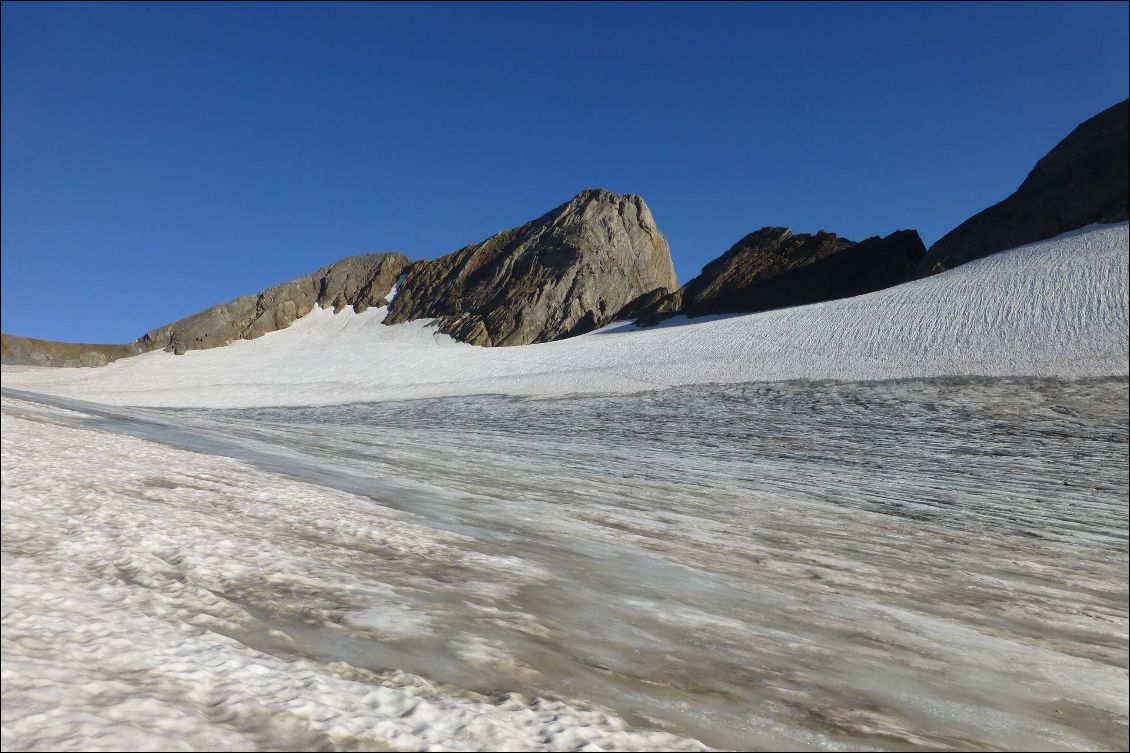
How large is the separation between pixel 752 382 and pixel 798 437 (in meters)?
9.14

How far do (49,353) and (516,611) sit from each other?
83803 mm

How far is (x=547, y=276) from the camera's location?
74.3m

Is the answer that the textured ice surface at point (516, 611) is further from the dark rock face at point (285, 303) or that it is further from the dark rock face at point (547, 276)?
the dark rock face at point (285, 303)

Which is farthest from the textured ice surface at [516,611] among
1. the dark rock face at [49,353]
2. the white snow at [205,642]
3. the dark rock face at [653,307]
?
the dark rock face at [49,353]

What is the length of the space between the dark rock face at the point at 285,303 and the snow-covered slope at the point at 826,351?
53.5 feet

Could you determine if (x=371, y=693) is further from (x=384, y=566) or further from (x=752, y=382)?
(x=752, y=382)

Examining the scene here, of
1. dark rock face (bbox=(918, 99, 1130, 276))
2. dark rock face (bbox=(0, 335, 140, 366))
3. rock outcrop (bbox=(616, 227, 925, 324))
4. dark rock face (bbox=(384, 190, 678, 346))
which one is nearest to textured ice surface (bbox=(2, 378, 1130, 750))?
dark rock face (bbox=(918, 99, 1130, 276))

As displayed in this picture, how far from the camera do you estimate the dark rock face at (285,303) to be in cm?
7694

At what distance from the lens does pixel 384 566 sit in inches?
198

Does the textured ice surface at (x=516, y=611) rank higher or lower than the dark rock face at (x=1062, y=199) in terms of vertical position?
lower

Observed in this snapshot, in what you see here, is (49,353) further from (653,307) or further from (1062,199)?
(1062,199)

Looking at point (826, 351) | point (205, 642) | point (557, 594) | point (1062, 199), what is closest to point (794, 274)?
point (1062, 199)

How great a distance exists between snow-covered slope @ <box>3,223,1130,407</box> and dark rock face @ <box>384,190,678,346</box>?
1089cm

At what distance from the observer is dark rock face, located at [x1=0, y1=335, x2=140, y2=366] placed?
70.4 metres
